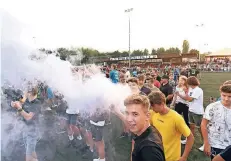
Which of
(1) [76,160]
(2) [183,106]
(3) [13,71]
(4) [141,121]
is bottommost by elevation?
(1) [76,160]

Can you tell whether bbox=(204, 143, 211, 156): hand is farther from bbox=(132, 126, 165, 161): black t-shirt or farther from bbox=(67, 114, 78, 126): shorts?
bbox=(67, 114, 78, 126): shorts

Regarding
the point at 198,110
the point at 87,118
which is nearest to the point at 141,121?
the point at 87,118

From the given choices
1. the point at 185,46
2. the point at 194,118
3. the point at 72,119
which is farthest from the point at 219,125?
the point at 185,46

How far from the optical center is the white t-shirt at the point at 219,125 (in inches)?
143

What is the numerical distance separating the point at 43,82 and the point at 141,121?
8.68 ft

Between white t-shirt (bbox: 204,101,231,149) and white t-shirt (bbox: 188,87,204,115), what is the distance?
2500 mm

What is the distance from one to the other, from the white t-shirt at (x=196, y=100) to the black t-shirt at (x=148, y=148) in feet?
14.7

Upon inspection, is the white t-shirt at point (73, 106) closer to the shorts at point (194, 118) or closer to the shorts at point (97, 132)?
the shorts at point (97, 132)

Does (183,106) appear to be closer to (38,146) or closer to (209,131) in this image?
(209,131)

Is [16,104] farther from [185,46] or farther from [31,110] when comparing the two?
[185,46]

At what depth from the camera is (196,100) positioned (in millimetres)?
6305

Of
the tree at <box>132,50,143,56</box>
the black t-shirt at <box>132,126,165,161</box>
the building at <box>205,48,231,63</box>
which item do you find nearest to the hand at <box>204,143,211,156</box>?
the black t-shirt at <box>132,126,165,161</box>

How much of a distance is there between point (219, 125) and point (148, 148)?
220cm

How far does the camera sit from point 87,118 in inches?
200
